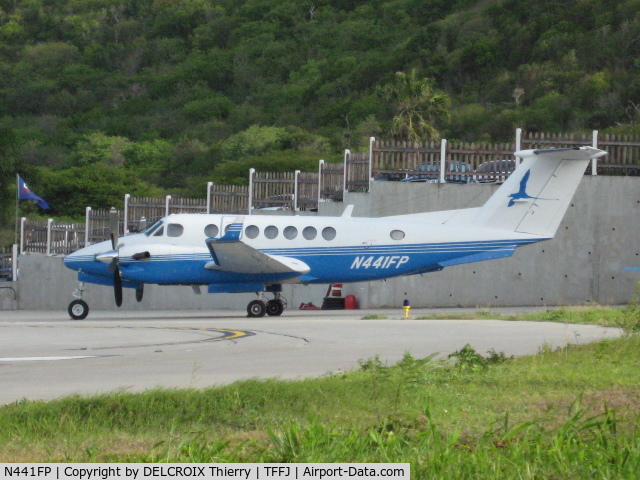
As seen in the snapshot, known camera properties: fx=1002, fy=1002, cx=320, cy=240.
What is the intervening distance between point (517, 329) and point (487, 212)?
28.8 feet

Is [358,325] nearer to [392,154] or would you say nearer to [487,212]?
[487,212]

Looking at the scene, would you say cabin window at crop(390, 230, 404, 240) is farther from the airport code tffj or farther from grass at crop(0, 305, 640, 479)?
the airport code tffj

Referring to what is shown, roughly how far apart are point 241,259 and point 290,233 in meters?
1.70

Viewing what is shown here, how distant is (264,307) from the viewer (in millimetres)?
27219

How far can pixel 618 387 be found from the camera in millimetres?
9656

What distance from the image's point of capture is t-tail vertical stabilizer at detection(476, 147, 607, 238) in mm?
26250

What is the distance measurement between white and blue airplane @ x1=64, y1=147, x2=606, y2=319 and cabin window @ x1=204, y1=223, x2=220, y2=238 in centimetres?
3

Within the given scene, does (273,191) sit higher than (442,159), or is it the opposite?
(442,159)

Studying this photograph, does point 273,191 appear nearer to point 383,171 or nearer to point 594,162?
point 383,171

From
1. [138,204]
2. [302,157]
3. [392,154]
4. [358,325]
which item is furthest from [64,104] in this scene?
[358,325]

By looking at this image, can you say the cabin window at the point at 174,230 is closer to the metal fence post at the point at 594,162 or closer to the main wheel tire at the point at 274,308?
the main wheel tire at the point at 274,308

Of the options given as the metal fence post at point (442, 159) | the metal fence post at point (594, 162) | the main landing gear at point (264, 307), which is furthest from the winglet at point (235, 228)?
the metal fence post at point (594, 162)

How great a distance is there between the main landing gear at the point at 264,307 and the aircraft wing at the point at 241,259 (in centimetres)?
87

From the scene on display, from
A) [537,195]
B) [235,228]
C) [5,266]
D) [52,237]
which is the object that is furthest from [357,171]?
[5,266]
